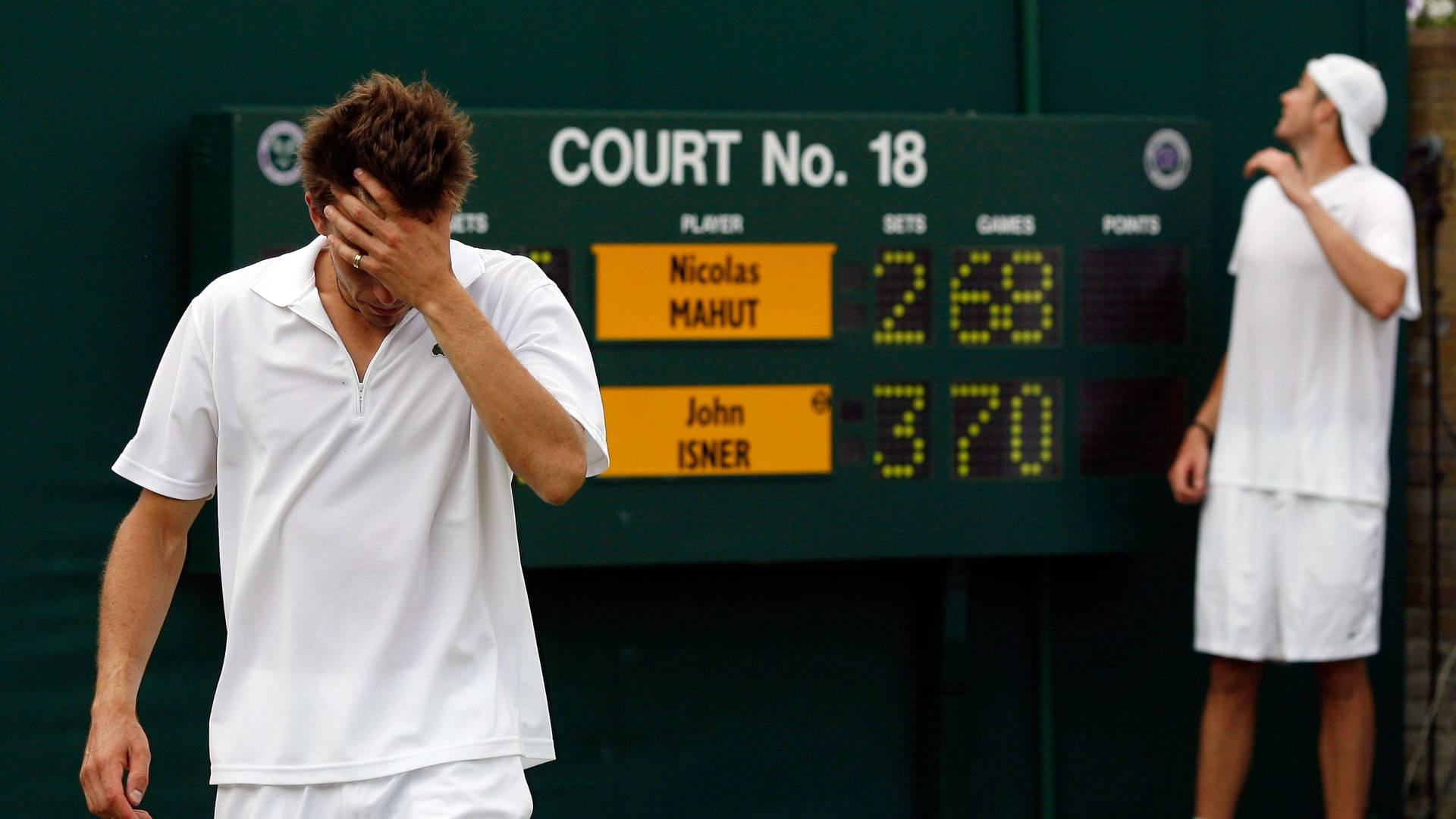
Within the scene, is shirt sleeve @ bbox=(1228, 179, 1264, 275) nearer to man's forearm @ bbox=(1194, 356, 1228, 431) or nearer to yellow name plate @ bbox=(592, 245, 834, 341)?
man's forearm @ bbox=(1194, 356, 1228, 431)

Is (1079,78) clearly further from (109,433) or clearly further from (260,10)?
(109,433)

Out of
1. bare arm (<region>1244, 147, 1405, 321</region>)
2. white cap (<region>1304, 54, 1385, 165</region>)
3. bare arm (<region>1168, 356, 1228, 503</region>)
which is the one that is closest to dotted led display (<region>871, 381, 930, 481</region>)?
bare arm (<region>1168, 356, 1228, 503</region>)

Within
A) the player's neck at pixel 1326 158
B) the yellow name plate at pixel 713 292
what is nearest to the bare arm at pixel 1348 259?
the player's neck at pixel 1326 158

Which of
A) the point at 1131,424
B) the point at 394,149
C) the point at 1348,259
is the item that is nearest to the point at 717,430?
the point at 1131,424

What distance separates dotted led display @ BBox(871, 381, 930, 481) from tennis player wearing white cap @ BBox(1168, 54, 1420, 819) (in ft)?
2.34

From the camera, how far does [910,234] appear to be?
4598 millimetres

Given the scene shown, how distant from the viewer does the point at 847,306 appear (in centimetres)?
455

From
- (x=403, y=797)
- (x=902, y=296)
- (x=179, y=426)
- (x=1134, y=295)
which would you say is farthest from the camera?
(x=1134, y=295)

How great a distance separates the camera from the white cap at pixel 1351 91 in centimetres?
447

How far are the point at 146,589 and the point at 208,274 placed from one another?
2025 millimetres

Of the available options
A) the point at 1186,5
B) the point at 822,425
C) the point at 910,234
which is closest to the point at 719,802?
the point at 822,425

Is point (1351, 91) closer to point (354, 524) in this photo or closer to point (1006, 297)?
point (1006, 297)

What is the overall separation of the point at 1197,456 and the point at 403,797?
2896mm

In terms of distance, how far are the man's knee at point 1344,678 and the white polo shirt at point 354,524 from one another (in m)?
2.83
